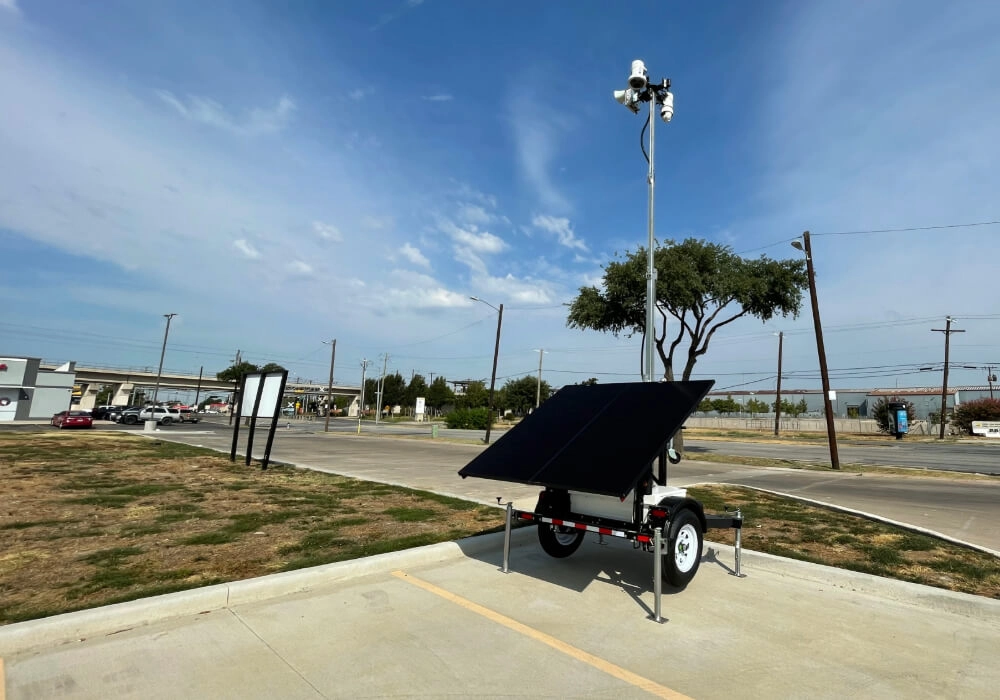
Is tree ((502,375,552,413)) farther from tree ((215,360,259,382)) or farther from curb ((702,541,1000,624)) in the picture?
curb ((702,541,1000,624))

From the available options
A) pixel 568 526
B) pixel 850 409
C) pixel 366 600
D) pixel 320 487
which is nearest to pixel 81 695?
pixel 366 600

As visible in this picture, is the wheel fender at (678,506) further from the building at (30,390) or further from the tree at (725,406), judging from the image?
the tree at (725,406)

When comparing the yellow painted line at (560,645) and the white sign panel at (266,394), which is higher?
the white sign panel at (266,394)

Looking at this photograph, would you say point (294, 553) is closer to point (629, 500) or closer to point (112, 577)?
point (112, 577)

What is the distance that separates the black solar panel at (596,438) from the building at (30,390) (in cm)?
5606

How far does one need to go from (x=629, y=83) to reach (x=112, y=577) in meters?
13.2

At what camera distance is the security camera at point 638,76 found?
39.8 ft

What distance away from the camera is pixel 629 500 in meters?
5.05

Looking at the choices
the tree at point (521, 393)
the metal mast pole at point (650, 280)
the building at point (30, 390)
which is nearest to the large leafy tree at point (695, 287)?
the metal mast pole at point (650, 280)

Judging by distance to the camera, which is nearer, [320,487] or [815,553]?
[815,553]

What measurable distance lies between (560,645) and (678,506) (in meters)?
1.88

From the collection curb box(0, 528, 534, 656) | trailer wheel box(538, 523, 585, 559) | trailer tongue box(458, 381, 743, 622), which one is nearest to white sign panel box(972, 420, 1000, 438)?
trailer tongue box(458, 381, 743, 622)

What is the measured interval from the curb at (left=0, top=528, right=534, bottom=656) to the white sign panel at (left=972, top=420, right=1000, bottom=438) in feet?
197

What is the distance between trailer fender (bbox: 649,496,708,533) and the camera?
4.91 m
